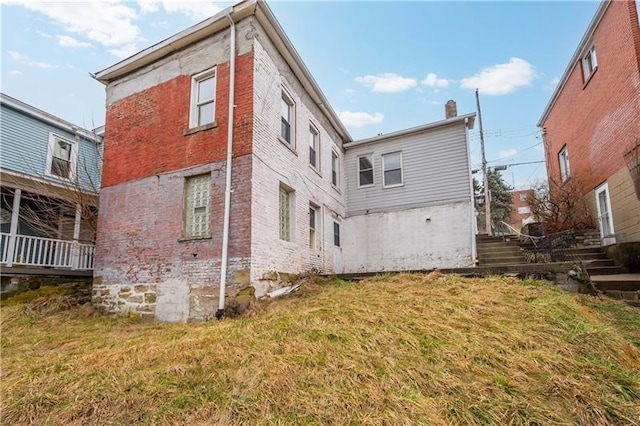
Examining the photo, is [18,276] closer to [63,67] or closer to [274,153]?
[63,67]

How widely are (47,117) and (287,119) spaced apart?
10123mm

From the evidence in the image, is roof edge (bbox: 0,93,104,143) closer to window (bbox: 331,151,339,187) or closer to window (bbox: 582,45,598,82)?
window (bbox: 331,151,339,187)

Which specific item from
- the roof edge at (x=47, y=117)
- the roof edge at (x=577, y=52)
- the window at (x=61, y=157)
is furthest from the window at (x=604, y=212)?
the roof edge at (x=47, y=117)

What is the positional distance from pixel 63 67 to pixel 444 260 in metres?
13.2

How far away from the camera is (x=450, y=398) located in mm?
2781

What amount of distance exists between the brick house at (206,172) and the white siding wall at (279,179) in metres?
0.04

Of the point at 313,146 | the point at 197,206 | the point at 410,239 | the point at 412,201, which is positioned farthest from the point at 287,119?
the point at 410,239

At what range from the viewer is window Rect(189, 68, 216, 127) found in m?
8.05

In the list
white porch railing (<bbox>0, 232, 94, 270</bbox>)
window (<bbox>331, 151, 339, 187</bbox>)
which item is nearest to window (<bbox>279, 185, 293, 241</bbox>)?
window (<bbox>331, 151, 339, 187</bbox>)

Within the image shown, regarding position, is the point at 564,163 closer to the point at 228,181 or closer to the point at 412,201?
the point at 412,201

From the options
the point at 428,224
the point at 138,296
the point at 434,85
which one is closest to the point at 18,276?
the point at 138,296

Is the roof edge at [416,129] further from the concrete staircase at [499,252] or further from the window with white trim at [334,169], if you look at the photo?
the concrete staircase at [499,252]

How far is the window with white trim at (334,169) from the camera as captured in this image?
12.1 metres

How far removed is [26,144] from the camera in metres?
11.9
